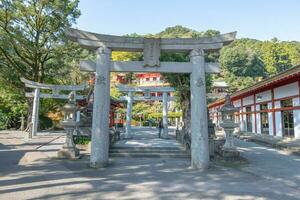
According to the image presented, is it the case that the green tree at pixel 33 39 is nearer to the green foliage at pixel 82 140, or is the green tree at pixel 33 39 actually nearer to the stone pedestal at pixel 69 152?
the green foliage at pixel 82 140

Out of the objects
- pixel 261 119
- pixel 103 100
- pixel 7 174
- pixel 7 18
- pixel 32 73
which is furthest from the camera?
pixel 32 73

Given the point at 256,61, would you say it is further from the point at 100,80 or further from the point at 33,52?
the point at 100,80

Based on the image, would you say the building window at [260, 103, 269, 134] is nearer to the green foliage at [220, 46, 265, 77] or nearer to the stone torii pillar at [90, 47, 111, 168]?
the stone torii pillar at [90, 47, 111, 168]

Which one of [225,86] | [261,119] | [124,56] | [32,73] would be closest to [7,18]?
[32,73]

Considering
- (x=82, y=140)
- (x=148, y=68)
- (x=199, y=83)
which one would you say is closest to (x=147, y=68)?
(x=148, y=68)

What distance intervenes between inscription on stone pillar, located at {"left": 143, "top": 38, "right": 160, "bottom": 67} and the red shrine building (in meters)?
8.92

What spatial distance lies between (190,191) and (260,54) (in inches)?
2576

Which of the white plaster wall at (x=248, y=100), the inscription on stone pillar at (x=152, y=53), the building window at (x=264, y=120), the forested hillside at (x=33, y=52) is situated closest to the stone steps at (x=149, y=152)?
the inscription on stone pillar at (x=152, y=53)

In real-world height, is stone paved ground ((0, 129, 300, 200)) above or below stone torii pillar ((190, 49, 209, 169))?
below

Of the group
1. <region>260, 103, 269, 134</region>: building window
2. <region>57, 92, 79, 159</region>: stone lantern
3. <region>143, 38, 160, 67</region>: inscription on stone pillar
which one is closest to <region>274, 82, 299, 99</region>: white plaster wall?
<region>260, 103, 269, 134</region>: building window

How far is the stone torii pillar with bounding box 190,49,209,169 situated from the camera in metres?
8.85

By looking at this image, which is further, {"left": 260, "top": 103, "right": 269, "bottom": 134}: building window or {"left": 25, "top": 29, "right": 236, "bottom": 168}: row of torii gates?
{"left": 260, "top": 103, "right": 269, "bottom": 134}: building window

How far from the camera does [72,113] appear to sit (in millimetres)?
12227

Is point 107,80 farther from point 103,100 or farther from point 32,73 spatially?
point 32,73
